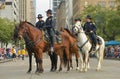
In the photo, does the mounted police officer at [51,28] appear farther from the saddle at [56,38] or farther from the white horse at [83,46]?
the white horse at [83,46]

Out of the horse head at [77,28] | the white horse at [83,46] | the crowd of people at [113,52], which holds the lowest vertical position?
the crowd of people at [113,52]

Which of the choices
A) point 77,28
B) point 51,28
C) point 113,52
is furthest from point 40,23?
point 113,52

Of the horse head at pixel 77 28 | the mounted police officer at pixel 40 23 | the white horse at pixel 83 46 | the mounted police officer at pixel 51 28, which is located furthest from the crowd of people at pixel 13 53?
the mounted police officer at pixel 51 28

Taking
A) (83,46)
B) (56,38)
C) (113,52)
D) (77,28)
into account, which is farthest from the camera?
(113,52)

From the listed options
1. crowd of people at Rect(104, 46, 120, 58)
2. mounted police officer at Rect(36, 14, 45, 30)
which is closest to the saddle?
mounted police officer at Rect(36, 14, 45, 30)

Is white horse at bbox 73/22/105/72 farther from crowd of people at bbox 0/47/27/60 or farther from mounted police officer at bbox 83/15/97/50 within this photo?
crowd of people at bbox 0/47/27/60

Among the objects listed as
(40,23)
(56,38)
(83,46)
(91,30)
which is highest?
(40,23)

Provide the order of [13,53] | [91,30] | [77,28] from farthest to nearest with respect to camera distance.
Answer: [13,53] → [91,30] → [77,28]

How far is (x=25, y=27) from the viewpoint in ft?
54.8

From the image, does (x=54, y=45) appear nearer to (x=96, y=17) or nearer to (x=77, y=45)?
(x=77, y=45)

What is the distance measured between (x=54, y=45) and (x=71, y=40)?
156cm

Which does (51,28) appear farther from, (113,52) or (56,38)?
(113,52)

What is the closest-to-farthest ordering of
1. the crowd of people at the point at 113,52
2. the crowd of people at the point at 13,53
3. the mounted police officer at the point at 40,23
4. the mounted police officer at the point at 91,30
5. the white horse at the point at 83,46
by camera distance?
1. the mounted police officer at the point at 40,23
2. the white horse at the point at 83,46
3. the mounted police officer at the point at 91,30
4. the crowd of people at the point at 13,53
5. the crowd of people at the point at 113,52

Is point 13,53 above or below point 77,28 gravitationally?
below
